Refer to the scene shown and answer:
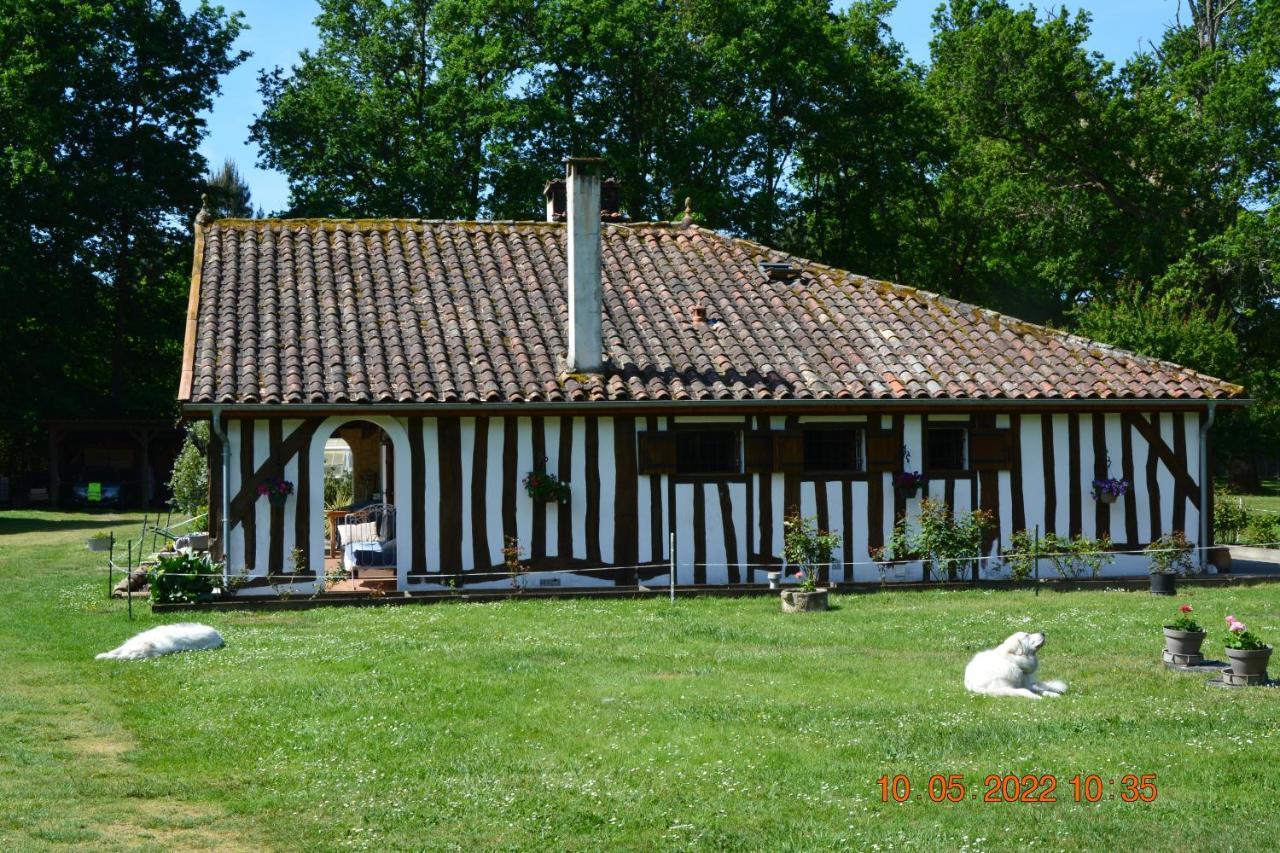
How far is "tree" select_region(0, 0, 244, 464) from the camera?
41250 mm

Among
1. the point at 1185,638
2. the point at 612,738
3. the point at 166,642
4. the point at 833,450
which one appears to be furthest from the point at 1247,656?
the point at 166,642

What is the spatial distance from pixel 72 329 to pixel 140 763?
39427 mm

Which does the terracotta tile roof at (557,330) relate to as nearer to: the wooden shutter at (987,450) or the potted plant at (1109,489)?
the wooden shutter at (987,450)

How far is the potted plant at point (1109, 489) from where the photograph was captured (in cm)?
1933

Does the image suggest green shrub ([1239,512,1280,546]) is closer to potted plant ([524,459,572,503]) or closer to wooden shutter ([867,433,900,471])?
wooden shutter ([867,433,900,471])

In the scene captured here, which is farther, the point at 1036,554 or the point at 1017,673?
the point at 1036,554

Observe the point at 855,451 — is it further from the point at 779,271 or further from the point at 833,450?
the point at 779,271

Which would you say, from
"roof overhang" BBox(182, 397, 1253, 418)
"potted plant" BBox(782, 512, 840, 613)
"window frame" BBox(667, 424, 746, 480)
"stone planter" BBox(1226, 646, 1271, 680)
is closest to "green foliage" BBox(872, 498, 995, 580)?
→ "potted plant" BBox(782, 512, 840, 613)

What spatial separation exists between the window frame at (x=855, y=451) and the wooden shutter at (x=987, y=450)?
5.23 feet

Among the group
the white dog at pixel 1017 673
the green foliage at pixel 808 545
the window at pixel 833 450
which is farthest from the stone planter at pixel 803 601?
the white dog at pixel 1017 673

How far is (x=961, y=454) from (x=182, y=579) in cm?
1084

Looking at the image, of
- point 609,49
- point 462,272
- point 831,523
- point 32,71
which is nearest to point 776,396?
point 831,523

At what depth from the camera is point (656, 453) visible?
1842 centimetres

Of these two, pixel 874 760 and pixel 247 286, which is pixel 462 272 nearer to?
pixel 247 286
